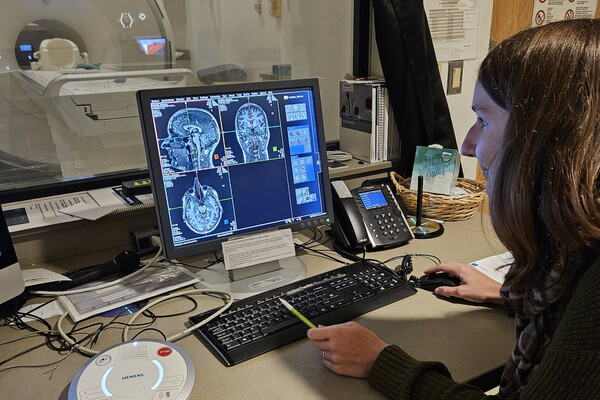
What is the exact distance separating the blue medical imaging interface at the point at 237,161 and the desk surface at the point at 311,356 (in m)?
0.21

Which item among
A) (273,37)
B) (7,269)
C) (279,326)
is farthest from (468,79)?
(7,269)

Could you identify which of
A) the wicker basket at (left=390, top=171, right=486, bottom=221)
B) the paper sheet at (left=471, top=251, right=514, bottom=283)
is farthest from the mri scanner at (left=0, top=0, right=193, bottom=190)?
the paper sheet at (left=471, top=251, right=514, bottom=283)

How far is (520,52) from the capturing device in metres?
0.79

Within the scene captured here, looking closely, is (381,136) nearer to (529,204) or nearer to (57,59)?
(529,204)

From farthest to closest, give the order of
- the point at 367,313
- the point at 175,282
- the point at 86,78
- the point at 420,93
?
the point at 420,93 < the point at 86,78 < the point at 175,282 < the point at 367,313

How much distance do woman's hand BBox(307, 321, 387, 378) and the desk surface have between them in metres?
0.02

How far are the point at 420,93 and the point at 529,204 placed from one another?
108 cm

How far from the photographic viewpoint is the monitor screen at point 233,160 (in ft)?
3.59

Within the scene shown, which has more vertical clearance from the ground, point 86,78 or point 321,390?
point 86,78

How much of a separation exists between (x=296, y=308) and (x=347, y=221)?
40cm

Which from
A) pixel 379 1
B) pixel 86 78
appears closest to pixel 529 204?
pixel 379 1

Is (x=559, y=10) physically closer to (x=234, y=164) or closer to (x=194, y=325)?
(x=234, y=164)

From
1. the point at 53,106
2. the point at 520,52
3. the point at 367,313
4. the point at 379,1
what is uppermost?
the point at 379,1

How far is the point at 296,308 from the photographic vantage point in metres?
1.08
